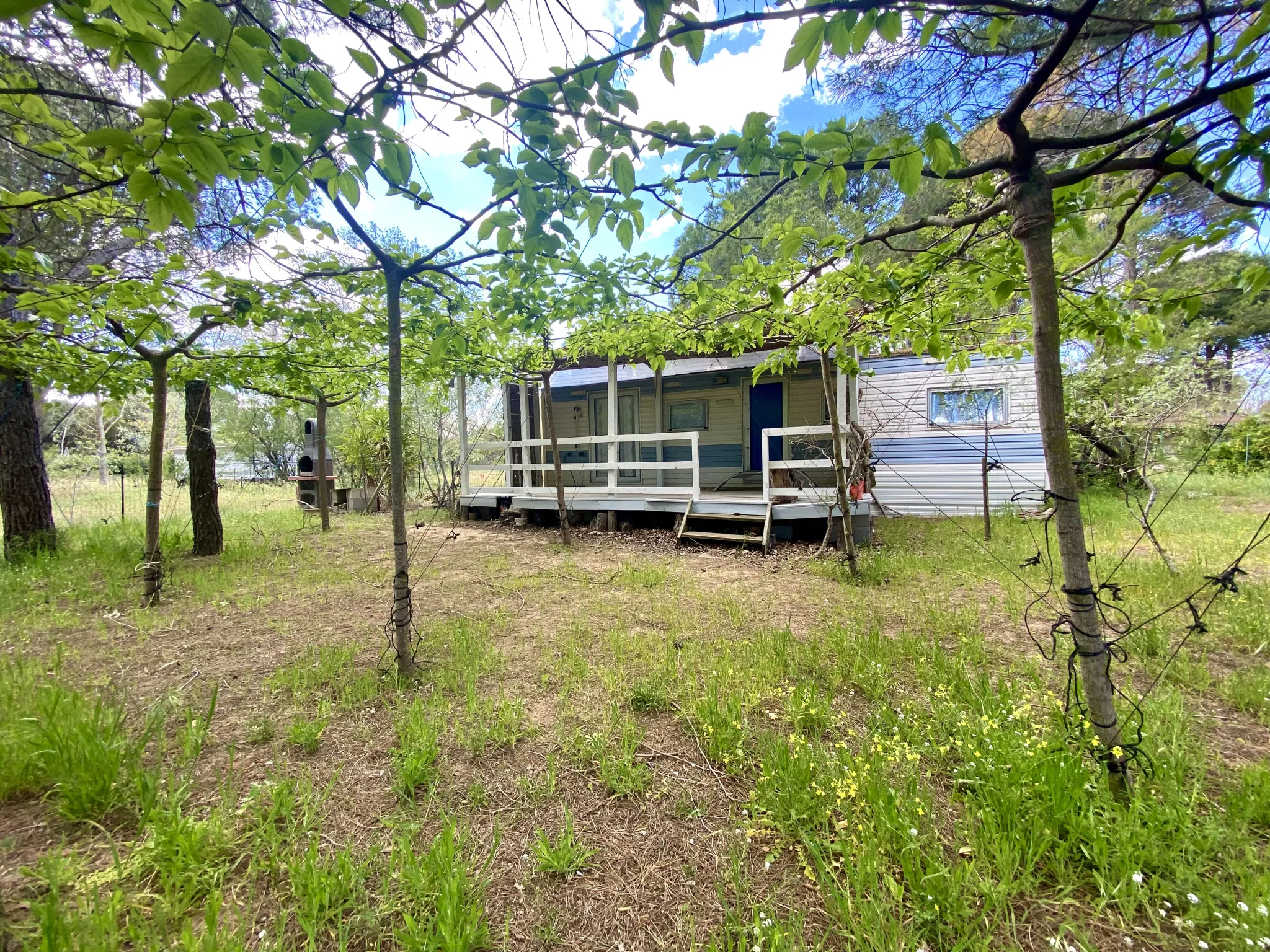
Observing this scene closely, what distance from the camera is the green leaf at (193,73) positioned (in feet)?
2.99

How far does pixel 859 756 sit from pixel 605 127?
8.18 ft

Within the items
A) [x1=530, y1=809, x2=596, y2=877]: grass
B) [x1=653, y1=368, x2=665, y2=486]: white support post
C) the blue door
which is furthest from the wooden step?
[x1=530, y1=809, x2=596, y2=877]: grass

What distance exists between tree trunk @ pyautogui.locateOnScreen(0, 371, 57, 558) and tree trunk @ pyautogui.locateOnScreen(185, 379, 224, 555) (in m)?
1.40

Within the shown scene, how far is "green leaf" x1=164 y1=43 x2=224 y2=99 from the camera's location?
2.99 ft

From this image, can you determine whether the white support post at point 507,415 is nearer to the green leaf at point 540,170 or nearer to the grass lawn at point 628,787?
the grass lawn at point 628,787

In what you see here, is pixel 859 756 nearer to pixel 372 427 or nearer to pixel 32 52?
pixel 32 52

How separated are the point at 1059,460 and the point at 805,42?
5.04 ft

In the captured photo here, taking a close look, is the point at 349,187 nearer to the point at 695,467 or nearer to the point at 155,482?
the point at 155,482

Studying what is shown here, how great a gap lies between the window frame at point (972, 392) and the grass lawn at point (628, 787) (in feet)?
18.0

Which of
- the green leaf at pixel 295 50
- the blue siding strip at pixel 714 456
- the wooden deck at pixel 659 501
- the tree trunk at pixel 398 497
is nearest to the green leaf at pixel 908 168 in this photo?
the green leaf at pixel 295 50

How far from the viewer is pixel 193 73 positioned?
3.04ft

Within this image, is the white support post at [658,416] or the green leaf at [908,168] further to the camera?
the white support post at [658,416]

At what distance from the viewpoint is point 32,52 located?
101 inches

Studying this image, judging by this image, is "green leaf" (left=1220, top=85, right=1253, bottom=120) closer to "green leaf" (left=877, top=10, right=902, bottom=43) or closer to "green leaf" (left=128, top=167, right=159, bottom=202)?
"green leaf" (left=877, top=10, right=902, bottom=43)
